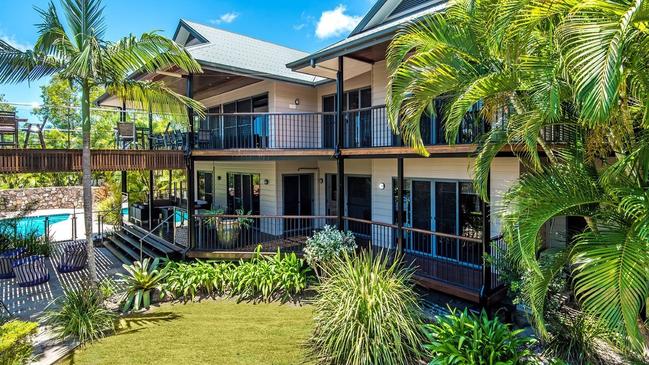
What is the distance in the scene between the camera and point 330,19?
4700 centimetres

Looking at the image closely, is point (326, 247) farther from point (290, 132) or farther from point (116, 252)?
point (116, 252)

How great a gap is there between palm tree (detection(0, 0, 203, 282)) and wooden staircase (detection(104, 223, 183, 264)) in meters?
3.15

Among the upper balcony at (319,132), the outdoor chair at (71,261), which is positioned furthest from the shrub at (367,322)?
the outdoor chair at (71,261)

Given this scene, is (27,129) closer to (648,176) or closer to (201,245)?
(201,245)

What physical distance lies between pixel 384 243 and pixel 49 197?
83.2 feet

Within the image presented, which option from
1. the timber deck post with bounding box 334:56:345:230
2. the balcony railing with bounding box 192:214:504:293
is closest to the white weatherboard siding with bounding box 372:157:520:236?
the balcony railing with bounding box 192:214:504:293

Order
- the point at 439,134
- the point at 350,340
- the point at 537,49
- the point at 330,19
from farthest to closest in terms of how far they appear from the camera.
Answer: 1. the point at 330,19
2. the point at 439,134
3. the point at 350,340
4. the point at 537,49

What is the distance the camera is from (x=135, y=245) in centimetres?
1259

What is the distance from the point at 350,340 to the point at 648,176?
4601mm

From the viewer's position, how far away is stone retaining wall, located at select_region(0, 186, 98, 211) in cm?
2320

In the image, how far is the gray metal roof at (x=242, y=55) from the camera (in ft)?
38.8

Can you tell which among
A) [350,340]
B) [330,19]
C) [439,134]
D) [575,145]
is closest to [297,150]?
[439,134]

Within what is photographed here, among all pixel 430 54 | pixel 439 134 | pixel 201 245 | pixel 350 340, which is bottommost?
pixel 350 340

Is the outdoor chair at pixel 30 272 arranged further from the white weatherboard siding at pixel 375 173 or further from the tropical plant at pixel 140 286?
the white weatherboard siding at pixel 375 173
